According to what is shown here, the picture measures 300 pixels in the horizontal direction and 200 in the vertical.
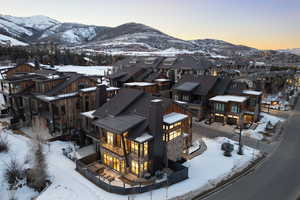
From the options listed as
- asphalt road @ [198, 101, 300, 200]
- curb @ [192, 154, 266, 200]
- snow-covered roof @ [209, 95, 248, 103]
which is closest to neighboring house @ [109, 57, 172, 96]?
snow-covered roof @ [209, 95, 248, 103]

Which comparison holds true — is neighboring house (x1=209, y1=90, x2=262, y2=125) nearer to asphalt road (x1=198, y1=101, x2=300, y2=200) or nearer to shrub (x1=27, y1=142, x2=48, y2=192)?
asphalt road (x1=198, y1=101, x2=300, y2=200)

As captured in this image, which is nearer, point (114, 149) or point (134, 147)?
point (134, 147)

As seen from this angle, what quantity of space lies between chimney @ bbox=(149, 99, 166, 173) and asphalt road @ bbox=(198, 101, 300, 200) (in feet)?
19.3

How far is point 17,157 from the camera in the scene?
71.2ft

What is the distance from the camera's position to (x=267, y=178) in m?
19.5

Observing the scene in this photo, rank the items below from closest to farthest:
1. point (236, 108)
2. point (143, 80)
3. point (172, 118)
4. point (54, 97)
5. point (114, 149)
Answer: point (114, 149) → point (172, 118) → point (54, 97) → point (236, 108) → point (143, 80)

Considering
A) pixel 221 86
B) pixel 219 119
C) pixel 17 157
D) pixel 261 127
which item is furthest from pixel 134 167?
pixel 221 86

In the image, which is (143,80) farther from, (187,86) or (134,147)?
(134,147)

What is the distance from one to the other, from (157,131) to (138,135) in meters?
1.96

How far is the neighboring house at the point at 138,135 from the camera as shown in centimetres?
1888

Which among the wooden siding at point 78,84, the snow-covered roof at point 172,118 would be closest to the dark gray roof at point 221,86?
the snow-covered roof at point 172,118

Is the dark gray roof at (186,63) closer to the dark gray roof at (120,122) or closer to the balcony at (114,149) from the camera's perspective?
the dark gray roof at (120,122)

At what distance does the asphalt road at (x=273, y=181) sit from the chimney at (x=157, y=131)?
5.88m

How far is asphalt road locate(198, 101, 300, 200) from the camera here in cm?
1699
